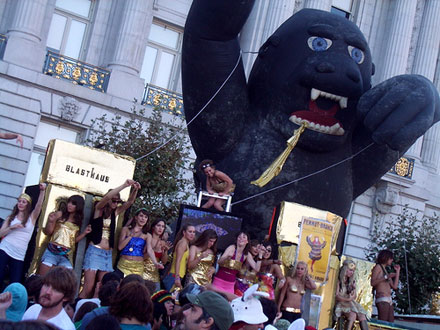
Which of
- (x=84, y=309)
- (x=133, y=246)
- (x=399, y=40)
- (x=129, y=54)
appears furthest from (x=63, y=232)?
(x=399, y=40)

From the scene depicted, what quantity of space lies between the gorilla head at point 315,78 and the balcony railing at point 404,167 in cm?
1944

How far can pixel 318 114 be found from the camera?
30.9 feet

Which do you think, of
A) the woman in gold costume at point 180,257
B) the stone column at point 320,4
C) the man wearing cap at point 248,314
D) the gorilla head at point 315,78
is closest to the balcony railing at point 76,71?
the stone column at point 320,4

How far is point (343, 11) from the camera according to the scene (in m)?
29.9

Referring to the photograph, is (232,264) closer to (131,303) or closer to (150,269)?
(150,269)

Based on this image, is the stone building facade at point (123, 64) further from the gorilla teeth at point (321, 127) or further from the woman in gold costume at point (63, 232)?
the woman in gold costume at point (63, 232)

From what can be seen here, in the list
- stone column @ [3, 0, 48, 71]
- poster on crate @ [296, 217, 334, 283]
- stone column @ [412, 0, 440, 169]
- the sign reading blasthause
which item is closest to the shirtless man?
poster on crate @ [296, 217, 334, 283]

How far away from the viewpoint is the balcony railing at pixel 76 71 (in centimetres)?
2333

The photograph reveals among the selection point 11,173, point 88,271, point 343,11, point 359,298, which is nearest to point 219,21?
point 88,271

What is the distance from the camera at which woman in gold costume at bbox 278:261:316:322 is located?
884 centimetres

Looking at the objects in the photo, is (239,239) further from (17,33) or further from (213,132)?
(17,33)

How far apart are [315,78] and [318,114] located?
0.47 meters

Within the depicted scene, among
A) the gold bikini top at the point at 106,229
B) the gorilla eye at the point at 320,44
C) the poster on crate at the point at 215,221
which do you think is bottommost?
the gold bikini top at the point at 106,229

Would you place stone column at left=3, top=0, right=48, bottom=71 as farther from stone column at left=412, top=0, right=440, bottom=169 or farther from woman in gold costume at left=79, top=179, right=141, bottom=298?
woman in gold costume at left=79, top=179, right=141, bottom=298
